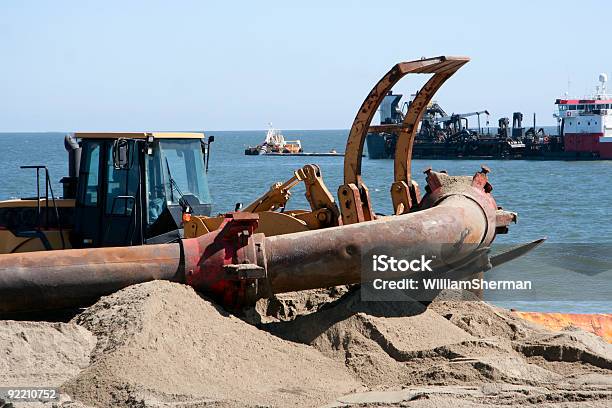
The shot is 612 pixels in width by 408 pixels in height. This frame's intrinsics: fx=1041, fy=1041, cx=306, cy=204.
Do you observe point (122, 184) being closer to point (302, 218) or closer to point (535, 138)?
point (302, 218)

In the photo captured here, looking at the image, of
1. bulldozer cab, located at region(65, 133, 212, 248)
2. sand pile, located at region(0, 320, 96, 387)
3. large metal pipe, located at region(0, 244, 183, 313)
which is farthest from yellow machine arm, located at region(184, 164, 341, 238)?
sand pile, located at region(0, 320, 96, 387)

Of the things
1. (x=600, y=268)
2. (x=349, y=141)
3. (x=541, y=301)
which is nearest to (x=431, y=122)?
(x=600, y=268)

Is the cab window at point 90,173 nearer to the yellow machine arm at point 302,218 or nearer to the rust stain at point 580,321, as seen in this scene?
the yellow machine arm at point 302,218

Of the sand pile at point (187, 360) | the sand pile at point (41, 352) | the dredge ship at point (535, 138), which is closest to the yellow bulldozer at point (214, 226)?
the sand pile at point (187, 360)

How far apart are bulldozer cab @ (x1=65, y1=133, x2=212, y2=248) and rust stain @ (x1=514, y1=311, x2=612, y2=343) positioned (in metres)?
4.27

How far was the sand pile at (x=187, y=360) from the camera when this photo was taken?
729 cm

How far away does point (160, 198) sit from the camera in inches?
420

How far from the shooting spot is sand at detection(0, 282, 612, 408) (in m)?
7.34

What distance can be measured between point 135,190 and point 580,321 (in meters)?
5.70

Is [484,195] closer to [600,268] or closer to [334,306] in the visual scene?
[334,306]

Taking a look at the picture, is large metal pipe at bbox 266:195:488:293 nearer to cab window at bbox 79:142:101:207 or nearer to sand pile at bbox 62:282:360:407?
sand pile at bbox 62:282:360:407

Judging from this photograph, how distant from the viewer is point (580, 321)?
41.6ft

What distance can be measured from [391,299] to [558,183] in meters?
45.9

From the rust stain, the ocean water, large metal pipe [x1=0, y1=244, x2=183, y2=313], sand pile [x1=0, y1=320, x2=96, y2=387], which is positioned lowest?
the ocean water
